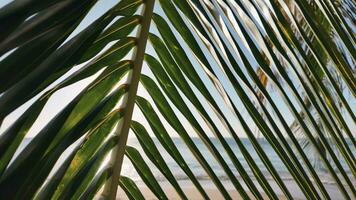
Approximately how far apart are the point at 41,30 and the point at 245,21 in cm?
24

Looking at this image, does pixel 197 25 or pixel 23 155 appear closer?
pixel 23 155

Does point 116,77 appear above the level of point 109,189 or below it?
above

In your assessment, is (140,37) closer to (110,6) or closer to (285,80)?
(110,6)

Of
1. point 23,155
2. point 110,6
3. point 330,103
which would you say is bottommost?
point 330,103

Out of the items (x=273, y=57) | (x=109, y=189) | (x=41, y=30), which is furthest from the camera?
(x=109, y=189)

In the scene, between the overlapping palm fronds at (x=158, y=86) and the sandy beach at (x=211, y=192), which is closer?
the overlapping palm fronds at (x=158, y=86)

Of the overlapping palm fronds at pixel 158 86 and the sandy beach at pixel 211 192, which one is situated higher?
the overlapping palm fronds at pixel 158 86

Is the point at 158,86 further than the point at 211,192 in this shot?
No

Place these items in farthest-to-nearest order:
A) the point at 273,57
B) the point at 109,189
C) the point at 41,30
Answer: the point at 109,189
the point at 273,57
the point at 41,30

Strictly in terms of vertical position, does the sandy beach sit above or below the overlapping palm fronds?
below

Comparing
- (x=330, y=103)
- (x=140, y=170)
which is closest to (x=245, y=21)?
(x=330, y=103)

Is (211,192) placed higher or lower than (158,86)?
lower

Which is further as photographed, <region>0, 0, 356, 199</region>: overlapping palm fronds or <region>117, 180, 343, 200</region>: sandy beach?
<region>117, 180, 343, 200</region>: sandy beach

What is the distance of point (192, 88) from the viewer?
570 mm
